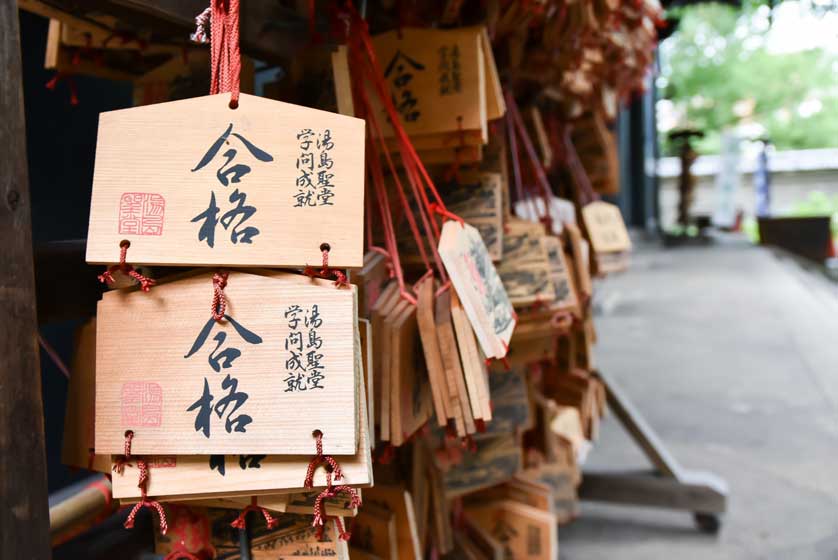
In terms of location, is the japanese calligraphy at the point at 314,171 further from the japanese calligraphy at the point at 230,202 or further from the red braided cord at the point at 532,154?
the red braided cord at the point at 532,154

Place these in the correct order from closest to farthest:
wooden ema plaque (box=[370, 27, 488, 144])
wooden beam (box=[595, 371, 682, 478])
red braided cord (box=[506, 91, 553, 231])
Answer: wooden ema plaque (box=[370, 27, 488, 144]) → red braided cord (box=[506, 91, 553, 231]) → wooden beam (box=[595, 371, 682, 478])

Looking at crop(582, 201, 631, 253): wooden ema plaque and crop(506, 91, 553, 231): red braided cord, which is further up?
crop(506, 91, 553, 231): red braided cord

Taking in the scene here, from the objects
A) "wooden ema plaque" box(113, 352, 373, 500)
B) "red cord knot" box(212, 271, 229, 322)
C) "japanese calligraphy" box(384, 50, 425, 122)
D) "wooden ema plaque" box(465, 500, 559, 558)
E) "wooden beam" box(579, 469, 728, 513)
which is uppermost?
"japanese calligraphy" box(384, 50, 425, 122)

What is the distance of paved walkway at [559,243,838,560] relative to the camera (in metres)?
3.10

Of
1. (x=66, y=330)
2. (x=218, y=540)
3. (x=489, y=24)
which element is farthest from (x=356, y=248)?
(x=66, y=330)

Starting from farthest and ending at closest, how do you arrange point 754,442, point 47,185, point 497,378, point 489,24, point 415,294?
point 754,442 → point 47,185 → point 497,378 → point 489,24 → point 415,294

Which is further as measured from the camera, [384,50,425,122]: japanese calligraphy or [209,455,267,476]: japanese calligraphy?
[384,50,425,122]: japanese calligraphy

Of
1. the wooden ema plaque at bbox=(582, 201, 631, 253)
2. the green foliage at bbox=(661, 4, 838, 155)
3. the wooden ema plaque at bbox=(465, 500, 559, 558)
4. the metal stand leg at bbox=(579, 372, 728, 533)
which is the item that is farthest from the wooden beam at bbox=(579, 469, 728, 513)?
the green foliage at bbox=(661, 4, 838, 155)

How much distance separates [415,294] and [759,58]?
70.2 feet

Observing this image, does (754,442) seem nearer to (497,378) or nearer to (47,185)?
(497,378)

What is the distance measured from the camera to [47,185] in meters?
2.09

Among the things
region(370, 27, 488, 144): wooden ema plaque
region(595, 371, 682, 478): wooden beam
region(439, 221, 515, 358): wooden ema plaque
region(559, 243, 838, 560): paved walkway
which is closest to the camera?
region(439, 221, 515, 358): wooden ema plaque

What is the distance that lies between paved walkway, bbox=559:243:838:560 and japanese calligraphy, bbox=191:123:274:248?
8.25 feet

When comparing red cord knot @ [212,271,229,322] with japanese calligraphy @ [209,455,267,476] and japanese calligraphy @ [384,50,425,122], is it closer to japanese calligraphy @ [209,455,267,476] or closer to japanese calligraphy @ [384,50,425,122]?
japanese calligraphy @ [209,455,267,476]
